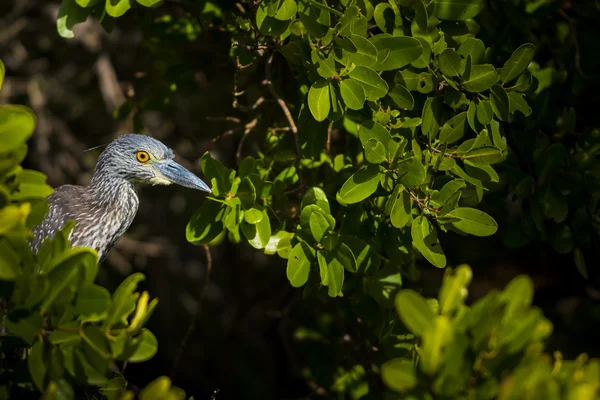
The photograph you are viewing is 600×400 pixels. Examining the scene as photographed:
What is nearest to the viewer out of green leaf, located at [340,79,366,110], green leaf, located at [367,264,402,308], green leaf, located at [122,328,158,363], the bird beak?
green leaf, located at [122,328,158,363]

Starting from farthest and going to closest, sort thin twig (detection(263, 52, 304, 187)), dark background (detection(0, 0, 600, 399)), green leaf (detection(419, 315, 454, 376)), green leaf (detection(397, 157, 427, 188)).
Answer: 1. dark background (detection(0, 0, 600, 399))
2. thin twig (detection(263, 52, 304, 187))
3. green leaf (detection(397, 157, 427, 188))
4. green leaf (detection(419, 315, 454, 376))

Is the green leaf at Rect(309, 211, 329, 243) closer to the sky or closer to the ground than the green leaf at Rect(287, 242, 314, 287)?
closer to the sky

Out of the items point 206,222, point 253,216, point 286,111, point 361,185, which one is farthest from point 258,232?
point 286,111

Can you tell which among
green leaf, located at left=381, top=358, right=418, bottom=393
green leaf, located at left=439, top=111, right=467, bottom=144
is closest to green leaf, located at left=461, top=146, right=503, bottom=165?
green leaf, located at left=439, top=111, right=467, bottom=144

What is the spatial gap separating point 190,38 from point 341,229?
1574 mm

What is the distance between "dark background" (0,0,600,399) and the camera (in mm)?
4160

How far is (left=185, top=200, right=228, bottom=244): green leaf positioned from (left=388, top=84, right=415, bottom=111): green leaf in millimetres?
769

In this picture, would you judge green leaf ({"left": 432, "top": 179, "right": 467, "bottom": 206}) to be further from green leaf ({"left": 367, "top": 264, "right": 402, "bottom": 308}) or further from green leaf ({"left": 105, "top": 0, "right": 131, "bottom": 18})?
green leaf ({"left": 105, "top": 0, "right": 131, "bottom": 18})

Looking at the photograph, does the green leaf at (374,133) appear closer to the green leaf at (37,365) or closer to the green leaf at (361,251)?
the green leaf at (361,251)

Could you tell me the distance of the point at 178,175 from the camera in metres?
3.15

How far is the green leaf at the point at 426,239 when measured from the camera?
90.3 inches

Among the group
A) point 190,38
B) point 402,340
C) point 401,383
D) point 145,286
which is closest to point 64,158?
point 145,286

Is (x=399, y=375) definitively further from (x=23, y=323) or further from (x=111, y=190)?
(x=111, y=190)

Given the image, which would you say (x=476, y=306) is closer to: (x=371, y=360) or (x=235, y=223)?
(x=235, y=223)
